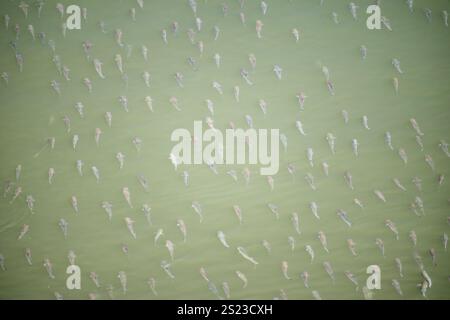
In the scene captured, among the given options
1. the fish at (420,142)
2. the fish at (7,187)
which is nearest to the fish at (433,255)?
the fish at (420,142)

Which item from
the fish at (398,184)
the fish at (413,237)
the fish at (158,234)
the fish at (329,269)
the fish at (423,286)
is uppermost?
the fish at (398,184)

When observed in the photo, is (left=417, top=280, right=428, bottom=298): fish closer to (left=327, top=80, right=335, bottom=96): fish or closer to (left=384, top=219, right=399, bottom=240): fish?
(left=384, top=219, right=399, bottom=240): fish

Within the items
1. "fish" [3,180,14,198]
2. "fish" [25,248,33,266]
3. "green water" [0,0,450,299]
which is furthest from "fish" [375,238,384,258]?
"fish" [3,180,14,198]

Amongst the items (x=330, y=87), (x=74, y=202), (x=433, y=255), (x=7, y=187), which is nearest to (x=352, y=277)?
(x=433, y=255)

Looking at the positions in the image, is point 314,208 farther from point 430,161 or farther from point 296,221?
point 430,161

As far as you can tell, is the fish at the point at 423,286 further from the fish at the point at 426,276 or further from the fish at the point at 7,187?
the fish at the point at 7,187
